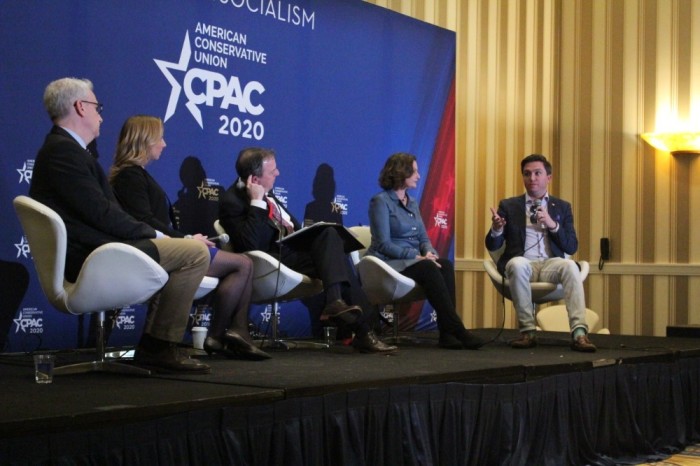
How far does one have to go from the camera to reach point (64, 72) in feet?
15.5

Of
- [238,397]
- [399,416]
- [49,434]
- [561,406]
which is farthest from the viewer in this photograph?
[561,406]

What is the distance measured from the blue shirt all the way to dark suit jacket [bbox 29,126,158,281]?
188cm

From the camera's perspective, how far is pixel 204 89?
17.7 ft

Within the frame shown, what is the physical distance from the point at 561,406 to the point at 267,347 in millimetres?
1702

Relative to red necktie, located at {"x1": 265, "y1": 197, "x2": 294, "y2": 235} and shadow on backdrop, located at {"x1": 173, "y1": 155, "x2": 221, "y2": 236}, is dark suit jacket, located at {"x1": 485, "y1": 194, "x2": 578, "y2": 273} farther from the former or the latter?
shadow on backdrop, located at {"x1": 173, "y1": 155, "x2": 221, "y2": 236}

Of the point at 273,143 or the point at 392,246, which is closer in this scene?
the point at 392,246

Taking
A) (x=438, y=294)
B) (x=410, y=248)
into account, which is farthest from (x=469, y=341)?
(x=410, y=248)

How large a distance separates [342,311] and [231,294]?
0.52m

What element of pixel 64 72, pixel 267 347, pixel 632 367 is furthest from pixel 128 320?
pixel 632 367

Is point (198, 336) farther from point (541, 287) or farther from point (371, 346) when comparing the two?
point (541, 287)

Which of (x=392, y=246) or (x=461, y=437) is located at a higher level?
(x=392, y=246)

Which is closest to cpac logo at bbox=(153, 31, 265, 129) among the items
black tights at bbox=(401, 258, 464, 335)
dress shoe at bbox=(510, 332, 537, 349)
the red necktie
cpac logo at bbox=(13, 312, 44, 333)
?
the red necktie

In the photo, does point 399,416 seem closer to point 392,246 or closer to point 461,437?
point 461,437

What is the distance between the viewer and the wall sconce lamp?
24.1 ft
